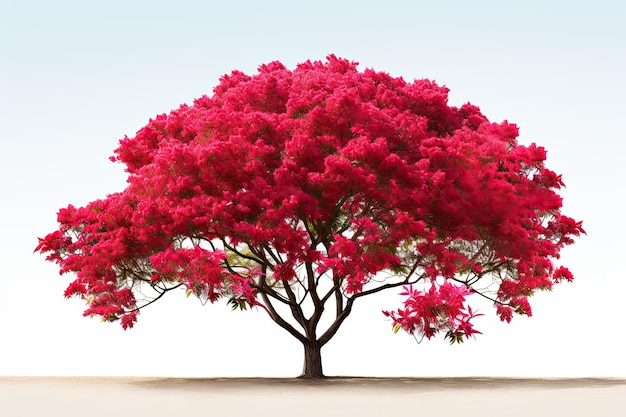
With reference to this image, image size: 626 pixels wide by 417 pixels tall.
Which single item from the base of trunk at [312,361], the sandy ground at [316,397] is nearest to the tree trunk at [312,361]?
the base of trunk at [312,361]

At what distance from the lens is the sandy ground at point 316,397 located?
561 inches

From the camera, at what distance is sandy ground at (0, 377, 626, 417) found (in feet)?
46.8

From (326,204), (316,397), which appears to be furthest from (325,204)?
(316,397)

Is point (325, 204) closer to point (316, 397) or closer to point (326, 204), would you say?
point (326, 204)

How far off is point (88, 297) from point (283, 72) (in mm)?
7335

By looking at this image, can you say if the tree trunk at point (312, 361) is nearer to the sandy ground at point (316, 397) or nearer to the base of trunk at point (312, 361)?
the base of trunk at point (312, 361)

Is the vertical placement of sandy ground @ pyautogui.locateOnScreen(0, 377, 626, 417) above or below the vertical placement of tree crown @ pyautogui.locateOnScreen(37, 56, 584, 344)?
below

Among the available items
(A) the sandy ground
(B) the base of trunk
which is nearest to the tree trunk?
(B) the base of trunk

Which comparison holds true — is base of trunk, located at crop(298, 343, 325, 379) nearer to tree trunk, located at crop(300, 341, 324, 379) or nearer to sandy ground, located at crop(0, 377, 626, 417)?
tree trunk, located at crop(300, 341, 324, 379)

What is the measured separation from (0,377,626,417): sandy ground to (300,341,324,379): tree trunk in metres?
0.79

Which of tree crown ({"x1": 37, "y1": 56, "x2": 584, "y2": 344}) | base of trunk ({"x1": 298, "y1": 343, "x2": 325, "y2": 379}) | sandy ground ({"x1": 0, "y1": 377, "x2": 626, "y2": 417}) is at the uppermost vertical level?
tree crown ({"x1": 37, "y1": 56, "x2": 584, "y2": 344})

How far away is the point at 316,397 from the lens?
16141 mm

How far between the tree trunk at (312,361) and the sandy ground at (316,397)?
2.58 ft

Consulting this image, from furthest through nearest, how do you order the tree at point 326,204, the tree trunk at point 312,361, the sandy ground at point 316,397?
the tree trunk at point 312,361 < the tree at point 326,204 < the sandy ground at point 316,397
